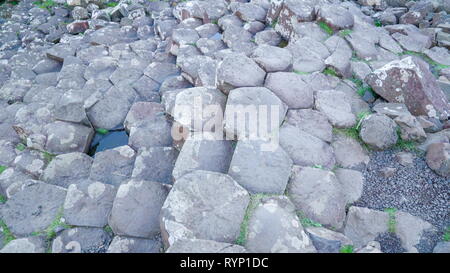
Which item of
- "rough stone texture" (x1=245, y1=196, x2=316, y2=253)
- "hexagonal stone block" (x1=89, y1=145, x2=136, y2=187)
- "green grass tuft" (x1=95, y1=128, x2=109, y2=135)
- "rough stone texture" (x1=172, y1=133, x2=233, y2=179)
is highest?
"rough stone texture" (x1=172, y1=133, x2=233, y2=179)

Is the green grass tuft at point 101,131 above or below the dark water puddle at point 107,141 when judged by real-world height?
above

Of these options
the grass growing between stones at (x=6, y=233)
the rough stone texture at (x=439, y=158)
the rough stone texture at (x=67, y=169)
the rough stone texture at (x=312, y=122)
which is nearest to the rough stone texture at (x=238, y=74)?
the rough stone texture at (x=312, y=122)

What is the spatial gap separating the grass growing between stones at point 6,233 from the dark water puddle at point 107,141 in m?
1.31

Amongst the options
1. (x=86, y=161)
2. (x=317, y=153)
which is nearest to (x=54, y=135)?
(x=86, y=161)

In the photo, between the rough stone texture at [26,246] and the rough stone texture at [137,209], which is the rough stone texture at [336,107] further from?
the rough stone texture at [26,246]

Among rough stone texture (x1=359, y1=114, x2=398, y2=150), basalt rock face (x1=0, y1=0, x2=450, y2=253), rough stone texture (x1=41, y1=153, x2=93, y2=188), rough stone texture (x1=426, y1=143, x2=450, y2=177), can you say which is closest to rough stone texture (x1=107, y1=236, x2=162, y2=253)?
basalt rock face (x1=0, y1=0, x2=450, y2=253)

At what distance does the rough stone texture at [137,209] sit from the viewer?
3041 mm

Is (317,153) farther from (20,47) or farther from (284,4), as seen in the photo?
(20,47)

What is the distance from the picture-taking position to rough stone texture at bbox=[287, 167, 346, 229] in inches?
120

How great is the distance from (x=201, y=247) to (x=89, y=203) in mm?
1509

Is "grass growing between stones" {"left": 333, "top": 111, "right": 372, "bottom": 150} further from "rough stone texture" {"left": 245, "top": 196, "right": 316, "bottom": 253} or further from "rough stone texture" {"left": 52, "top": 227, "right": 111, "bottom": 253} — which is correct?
"rough stone texture" {"left": 52, "top": 227, "right": 111, "bottom": 253}

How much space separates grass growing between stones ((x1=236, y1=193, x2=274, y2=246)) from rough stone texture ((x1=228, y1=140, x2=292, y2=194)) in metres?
0.07

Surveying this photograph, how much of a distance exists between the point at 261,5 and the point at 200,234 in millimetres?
4918

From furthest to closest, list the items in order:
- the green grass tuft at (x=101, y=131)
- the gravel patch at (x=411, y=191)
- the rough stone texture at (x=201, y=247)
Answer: the green grass tuft at (x=101, y=131), the gravel patch at (x=411, y=191), the rough stone texture at (x=201, y=247)
